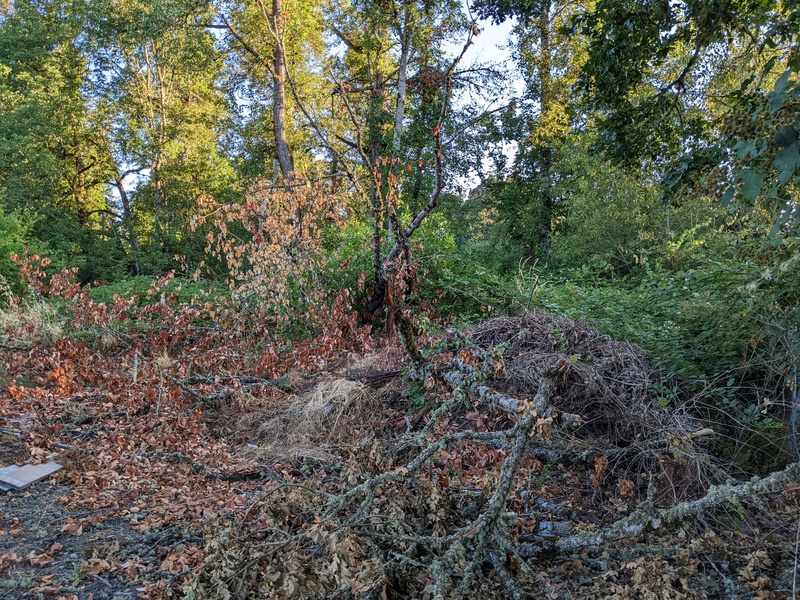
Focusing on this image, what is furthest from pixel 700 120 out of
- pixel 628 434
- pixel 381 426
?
pixel 381 426

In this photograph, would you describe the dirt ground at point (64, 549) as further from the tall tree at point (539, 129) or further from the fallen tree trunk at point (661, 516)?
the tall tree at point (539, 129)

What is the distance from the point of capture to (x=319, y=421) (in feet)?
14.8

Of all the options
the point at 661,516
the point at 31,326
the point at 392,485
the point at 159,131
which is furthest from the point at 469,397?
the point at 159,131

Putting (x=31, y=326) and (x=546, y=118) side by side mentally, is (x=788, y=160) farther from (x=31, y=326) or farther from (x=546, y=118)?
(x=546, y=118)

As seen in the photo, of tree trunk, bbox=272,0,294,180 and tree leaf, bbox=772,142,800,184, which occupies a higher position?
tree trunk, bbox=272,0,294,180

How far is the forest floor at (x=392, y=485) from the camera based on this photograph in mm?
2381

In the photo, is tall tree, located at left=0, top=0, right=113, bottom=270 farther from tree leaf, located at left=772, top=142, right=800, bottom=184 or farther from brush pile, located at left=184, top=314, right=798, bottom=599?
tree leaf, located at left=772, top=142, right=800, bottom=184

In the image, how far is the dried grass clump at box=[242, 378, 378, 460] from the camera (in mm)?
4250

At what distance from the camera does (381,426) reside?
435 centimetres

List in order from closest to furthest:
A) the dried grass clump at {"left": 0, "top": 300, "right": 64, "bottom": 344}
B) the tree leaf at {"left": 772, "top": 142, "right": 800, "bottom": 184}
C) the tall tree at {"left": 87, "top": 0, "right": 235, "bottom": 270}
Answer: the tree leaf at {"left": 772, "top": 142, "right": 800, "bottom": 184}
the dried grass clump at {"left": 0, "top": 300, "right": 64, "bottom": 344}
the tall tree at {"left": 87, "top": 0, "right": 235, "bottom": 270}

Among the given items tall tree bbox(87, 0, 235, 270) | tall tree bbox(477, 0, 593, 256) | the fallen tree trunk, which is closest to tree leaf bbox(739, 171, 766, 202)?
the fallen tree trunk

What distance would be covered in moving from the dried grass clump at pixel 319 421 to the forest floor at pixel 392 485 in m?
0.02

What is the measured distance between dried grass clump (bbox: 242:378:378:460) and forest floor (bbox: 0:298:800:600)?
0.07 ft

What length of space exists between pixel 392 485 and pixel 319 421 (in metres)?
1.54
